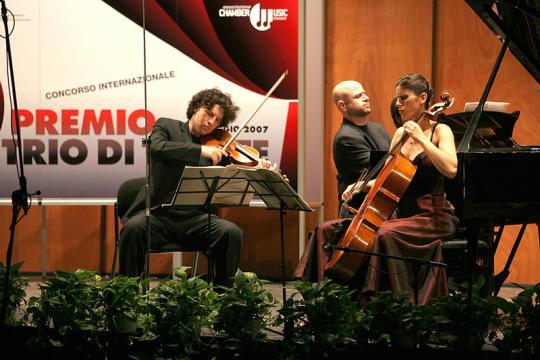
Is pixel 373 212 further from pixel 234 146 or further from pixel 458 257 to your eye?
pixel 234 146

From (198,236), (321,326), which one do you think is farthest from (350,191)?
(321,326)

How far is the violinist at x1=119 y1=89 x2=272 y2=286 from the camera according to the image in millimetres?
4379

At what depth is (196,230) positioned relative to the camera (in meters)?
4.50

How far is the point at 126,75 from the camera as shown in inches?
202

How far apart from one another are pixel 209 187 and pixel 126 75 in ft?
4.94

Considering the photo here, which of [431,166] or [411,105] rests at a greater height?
[411,105]

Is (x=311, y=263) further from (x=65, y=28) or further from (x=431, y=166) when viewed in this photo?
(x=65, y=28)

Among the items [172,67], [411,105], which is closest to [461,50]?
[411,105]

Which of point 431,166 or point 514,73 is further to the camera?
point 514,73

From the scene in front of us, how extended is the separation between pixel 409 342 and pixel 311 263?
1137 millimetres

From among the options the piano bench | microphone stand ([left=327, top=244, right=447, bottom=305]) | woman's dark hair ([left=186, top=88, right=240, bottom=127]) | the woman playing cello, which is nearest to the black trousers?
the woman playing cello

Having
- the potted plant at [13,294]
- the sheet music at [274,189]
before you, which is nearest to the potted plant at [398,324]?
the sheet music at [274,189]

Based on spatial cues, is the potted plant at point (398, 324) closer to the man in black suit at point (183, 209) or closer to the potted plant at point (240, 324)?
the potted plant at point (240, 324)

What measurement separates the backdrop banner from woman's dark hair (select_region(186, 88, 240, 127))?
1.17ft
